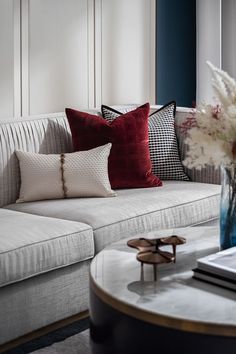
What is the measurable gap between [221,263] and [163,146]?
5.02 ft

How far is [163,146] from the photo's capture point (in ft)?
12.1

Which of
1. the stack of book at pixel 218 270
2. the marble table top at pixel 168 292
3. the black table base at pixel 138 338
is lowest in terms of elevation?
the black table base at pixel 138 338

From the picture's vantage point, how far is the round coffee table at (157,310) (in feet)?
6.19

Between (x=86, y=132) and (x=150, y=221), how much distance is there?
24.7 inches

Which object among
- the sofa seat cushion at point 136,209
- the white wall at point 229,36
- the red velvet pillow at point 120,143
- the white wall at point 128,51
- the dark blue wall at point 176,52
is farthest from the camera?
the white wall at point 229,36

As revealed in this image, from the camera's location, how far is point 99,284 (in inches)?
84.3

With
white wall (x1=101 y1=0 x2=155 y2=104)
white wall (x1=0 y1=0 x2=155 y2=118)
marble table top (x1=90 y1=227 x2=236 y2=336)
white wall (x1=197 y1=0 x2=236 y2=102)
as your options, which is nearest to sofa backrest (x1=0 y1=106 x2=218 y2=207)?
white wall (x1=0 y1=0 x2=155 y2=118)

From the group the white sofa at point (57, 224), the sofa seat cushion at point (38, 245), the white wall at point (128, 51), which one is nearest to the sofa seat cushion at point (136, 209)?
the white sofa at point (57, 224)

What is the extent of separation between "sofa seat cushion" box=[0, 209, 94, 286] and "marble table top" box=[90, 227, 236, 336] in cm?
27

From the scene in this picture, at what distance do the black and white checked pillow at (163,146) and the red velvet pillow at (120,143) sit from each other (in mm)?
147

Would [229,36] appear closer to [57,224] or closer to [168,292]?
[57,224]

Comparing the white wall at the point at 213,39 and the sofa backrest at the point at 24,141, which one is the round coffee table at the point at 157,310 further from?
the white wall at the point at 213,39

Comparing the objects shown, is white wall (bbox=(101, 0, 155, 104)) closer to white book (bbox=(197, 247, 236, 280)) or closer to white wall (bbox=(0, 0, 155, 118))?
white wall (bbox=(0, 0, 155, 118))

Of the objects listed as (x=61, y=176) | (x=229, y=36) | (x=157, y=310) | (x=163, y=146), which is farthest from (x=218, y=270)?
(x=229, y=36)
